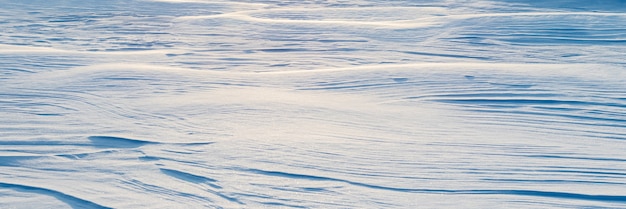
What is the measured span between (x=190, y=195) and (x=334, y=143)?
0.95ft

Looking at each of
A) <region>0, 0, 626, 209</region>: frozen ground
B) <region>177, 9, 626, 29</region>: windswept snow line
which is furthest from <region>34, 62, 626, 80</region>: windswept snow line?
<region>177, 9, 626, 29</region>: windswept snow line

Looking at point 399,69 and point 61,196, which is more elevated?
point 399,69

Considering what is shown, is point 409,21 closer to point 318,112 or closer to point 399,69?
point 399,69

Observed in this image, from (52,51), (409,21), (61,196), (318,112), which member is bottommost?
(61,196)

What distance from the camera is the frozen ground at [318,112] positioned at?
3.54 ft

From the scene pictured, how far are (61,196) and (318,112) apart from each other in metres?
0.51

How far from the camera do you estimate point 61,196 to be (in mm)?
1065

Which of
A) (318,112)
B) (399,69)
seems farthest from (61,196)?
(399,69)

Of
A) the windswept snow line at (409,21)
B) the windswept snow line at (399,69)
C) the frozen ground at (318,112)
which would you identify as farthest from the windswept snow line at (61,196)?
the windswept snow line at (409,21)

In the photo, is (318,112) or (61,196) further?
(318,112)

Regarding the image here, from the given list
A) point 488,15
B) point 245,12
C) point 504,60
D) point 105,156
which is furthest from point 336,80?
point 245,12

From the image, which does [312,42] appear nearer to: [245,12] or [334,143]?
[245,12]

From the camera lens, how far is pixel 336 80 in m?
1.61

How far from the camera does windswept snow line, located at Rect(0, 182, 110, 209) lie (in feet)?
3.38
